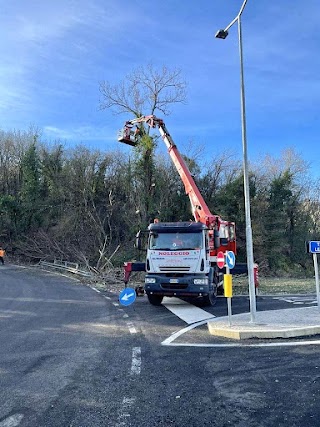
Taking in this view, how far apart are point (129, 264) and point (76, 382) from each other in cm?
1018

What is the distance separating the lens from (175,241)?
13.1 metres

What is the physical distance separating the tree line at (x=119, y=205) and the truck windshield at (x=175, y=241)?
1562cm

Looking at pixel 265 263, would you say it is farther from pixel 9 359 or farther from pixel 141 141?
pixel 9 359

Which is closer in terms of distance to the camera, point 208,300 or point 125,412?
point 125,412

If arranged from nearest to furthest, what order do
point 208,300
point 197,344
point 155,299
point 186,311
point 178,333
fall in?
point 197,344
point 178,333
point 186,311
point 208,300
point 155,299

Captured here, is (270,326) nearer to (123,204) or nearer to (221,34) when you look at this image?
(221,34)

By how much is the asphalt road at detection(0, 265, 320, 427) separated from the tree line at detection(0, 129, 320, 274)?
66.2 feet

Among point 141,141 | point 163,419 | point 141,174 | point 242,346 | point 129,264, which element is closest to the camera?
point 163,419

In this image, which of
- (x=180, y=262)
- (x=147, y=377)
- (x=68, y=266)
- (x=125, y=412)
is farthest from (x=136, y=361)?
(x=68, y=266)

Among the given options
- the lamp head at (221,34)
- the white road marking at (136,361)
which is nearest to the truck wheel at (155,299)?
the white road marking at (136,361)

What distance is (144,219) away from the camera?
33.0 meters

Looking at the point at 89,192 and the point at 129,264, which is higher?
Result: the point at 89,192

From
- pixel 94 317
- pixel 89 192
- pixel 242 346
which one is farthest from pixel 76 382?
pixel 89 192

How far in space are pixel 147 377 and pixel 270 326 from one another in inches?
163
